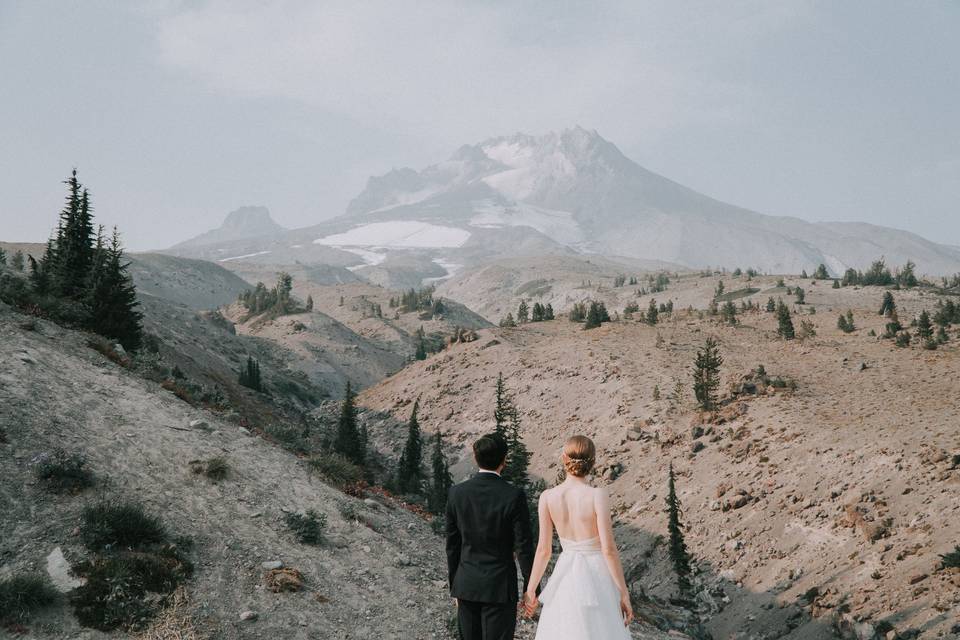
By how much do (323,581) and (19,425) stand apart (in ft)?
27.1

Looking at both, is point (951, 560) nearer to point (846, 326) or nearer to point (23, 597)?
point (23, 597)

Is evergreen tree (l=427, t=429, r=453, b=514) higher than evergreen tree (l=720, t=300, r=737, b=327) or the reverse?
the reverse

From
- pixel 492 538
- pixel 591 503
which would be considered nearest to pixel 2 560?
pixel 492 538

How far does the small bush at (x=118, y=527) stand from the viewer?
452 inches

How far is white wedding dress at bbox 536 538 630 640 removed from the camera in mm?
6062

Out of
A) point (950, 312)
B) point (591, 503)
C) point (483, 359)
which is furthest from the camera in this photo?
point (483, 359)

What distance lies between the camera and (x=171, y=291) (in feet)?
581

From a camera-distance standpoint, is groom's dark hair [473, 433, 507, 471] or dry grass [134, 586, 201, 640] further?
dry grass [134, 586, 201, 640]

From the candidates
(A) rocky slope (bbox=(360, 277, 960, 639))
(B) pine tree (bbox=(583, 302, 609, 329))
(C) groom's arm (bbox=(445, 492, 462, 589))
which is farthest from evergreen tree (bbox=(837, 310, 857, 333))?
(C) groom's arm (bbox=(445, 492, 462, 589))

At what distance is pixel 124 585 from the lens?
10492mm

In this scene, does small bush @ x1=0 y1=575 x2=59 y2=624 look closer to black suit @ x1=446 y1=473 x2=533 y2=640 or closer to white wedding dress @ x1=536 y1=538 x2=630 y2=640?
black suit @ x1=446 y1=473 x2=533 y2=640

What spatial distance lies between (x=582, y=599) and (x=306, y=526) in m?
10.5

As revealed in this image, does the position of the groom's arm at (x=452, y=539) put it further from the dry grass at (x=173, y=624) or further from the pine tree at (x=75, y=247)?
the pine tree at (x=75, y=247)

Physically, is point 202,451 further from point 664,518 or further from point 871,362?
point 871,362
